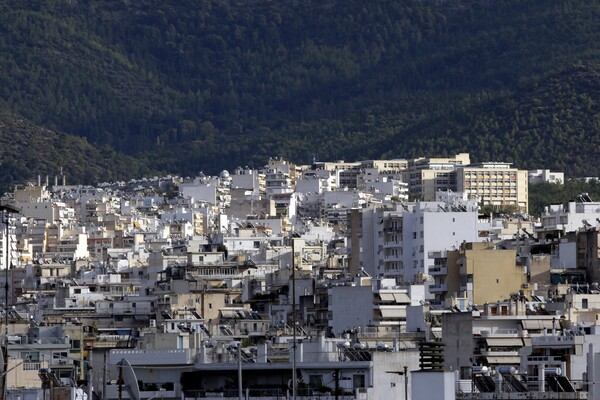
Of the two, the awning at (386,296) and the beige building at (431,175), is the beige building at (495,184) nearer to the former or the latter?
the beige building at (431,175)

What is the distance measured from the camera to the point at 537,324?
6956cm

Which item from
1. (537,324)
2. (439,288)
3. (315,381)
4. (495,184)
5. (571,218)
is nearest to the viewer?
(315,381)

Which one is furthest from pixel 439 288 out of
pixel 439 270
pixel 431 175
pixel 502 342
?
pixel 431 175

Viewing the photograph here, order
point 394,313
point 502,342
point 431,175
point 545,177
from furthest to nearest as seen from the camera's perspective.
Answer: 1. point 431,175
2. point 545,177
3. point 394,313
4. point 502,342

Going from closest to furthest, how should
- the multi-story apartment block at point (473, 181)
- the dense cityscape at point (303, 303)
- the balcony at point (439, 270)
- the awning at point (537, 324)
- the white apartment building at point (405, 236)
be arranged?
the dense cityscape at point (303, 303) < the awning at point (537, 324) < the balcony at point (439, 270) < the white apartment building at point (405, 236) < the multi-story apartment block at point (473, 181)

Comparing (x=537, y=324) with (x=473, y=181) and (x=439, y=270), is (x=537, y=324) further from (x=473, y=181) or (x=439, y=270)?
(x=473, y=181)

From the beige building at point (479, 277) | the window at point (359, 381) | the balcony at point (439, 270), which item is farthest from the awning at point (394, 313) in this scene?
the window at point (359, 381)

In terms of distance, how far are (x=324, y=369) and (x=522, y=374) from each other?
382 centimetres

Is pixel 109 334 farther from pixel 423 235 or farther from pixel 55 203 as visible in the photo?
pixel 55 203

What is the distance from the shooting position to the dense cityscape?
56.2 m

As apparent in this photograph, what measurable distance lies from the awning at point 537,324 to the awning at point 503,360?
322cm

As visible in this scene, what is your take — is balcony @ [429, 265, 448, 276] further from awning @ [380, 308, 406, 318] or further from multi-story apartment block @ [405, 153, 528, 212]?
multi-story apartment block @ [405, 153, 528, 212]

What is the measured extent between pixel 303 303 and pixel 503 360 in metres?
25.4

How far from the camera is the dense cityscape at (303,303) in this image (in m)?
56.2
